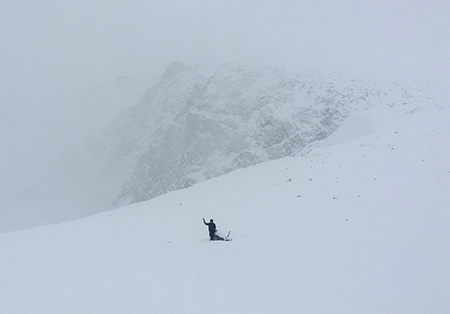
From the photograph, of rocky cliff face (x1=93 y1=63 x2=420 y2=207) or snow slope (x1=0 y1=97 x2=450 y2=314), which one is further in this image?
rocky cliff face (x1=93 y1=63 x2=420 y2=207)

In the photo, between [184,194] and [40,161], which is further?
[40,161]

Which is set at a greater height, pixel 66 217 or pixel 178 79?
pixel 178 79

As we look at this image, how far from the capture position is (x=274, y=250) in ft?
41.3

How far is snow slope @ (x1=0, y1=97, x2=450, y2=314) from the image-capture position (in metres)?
9.06

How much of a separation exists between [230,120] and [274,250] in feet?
201

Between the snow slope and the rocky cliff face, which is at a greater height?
the rocky cliff face

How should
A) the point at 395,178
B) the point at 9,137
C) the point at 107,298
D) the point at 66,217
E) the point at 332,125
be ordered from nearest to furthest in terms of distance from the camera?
the point at 107,298 → the point at 395,178 → the point at 332,125 → the point at 66,217 → the point at 9,137

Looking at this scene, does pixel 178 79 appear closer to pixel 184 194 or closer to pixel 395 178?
pixel 184 194

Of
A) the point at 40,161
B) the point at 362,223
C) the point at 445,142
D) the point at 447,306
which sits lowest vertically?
the point at 447,306

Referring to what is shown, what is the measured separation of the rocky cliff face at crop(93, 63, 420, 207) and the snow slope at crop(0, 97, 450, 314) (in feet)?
99.8

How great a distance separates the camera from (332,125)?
55219mm

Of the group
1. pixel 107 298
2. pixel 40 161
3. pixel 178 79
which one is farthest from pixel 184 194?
pixel 40 161

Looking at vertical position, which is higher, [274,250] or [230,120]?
[230,120]

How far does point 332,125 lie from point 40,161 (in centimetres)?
9805
